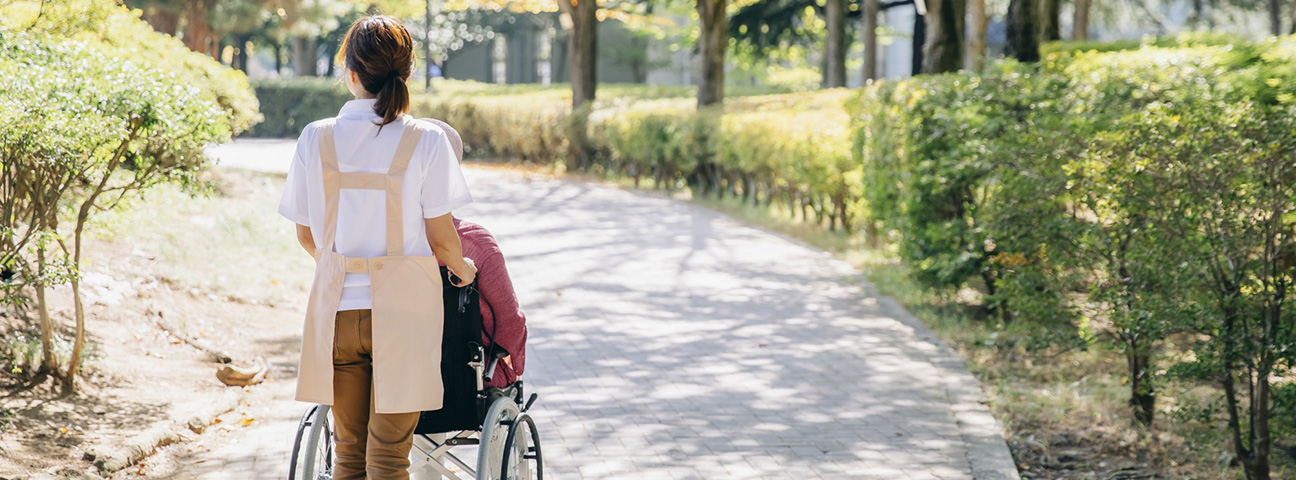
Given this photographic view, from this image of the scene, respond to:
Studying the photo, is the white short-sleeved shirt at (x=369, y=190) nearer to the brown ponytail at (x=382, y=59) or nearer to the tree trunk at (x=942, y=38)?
the brown ponytail at (x=382, y=59)

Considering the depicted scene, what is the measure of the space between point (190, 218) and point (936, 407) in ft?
24.2

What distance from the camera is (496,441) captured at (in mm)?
3719

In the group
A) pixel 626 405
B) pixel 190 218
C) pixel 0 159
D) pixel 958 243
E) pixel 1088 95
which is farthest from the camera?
pixel 190 218

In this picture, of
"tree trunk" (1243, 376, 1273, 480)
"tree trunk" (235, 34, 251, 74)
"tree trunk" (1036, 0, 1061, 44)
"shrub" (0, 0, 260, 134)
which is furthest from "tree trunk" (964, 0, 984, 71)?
"tree trunk" (235, 34, 251, 74)

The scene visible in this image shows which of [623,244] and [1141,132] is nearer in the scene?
[1141,132]

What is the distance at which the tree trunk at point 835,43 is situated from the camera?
23458 millimetres

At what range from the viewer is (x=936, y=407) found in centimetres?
616

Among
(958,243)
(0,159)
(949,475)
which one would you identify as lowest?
(949,475)

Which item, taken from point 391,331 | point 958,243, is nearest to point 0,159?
point 391,331

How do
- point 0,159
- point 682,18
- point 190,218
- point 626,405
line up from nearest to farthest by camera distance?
point 0,159
point 626,405
point 190,218
point 682,18

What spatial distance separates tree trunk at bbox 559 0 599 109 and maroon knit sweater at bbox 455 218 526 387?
21146mm

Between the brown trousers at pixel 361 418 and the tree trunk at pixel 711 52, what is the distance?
18404mm

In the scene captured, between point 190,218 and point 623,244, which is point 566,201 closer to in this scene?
point 623,244

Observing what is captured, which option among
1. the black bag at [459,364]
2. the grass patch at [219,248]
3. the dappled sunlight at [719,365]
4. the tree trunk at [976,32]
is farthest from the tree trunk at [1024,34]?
the black bag at [459,364]
